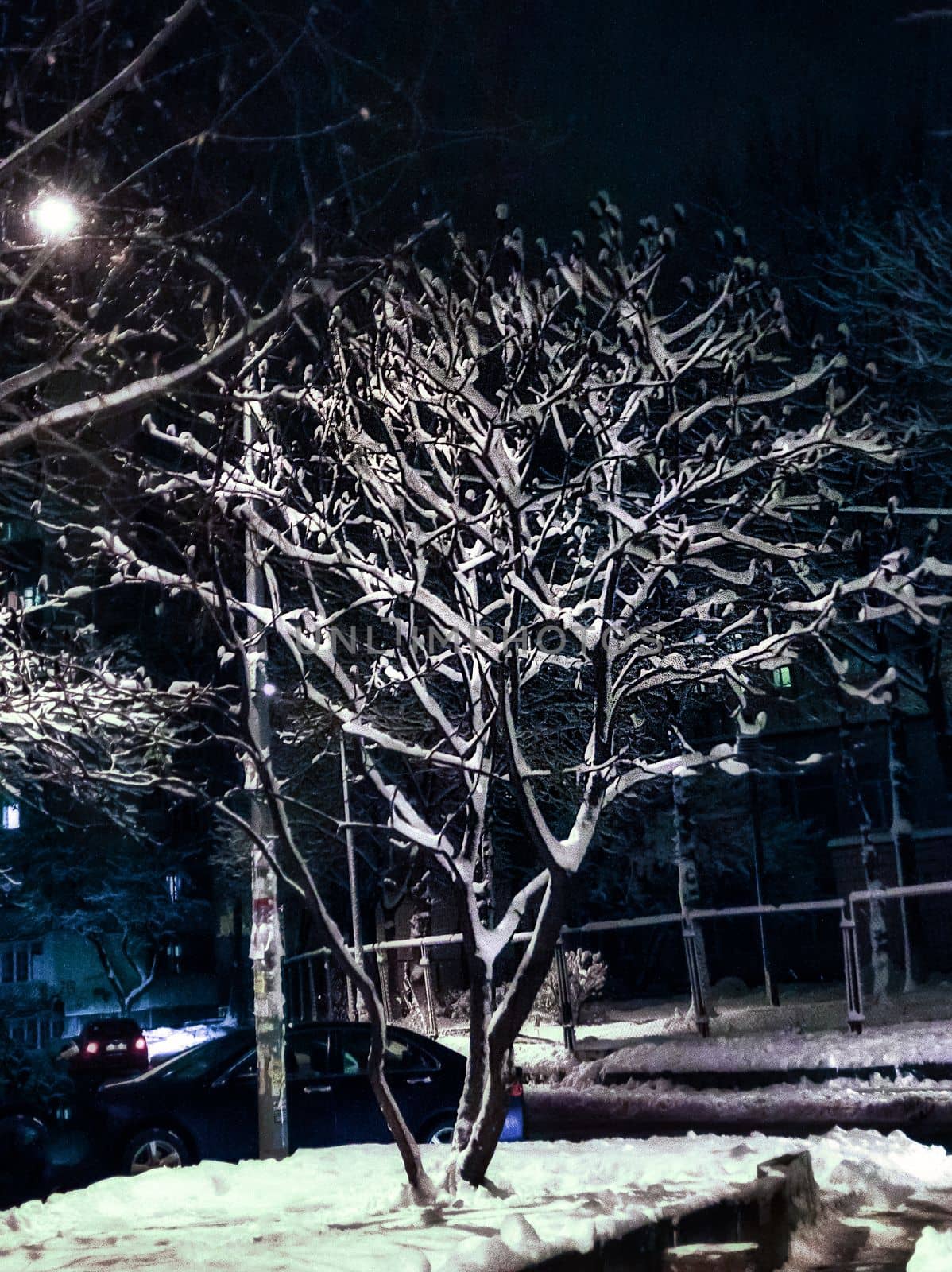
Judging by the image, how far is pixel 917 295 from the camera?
1977 cm

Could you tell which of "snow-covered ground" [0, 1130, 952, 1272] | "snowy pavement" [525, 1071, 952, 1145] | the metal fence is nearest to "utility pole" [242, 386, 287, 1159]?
"snow-covered ground" [0, 1130, 952, 1272]

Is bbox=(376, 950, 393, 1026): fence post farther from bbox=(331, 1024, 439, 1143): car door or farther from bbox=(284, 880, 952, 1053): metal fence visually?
bbox=(331, 1024, 439, 1143): car door

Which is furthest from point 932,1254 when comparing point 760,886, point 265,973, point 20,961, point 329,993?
point 20,961

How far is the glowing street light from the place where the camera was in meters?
8.04

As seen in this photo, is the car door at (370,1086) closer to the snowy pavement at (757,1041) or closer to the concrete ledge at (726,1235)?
the concrete ledge at (726,1235)

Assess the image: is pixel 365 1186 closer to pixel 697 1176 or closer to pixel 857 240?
pixel 697 1176

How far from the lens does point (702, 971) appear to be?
23.8 m

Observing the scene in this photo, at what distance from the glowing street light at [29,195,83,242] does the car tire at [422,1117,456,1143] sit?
8.85 m

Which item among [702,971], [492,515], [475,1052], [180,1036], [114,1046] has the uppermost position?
[492,515]

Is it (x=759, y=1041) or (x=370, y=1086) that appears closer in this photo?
(x=370, y=1086)

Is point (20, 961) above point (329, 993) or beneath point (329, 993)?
above

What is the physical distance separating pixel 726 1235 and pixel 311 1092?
22.9 ft

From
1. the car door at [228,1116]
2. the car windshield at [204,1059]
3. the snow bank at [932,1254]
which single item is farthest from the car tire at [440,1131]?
the snow bank at [932,1254]

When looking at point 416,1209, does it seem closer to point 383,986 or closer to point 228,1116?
point 228,1116
